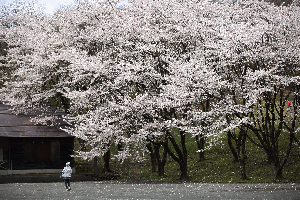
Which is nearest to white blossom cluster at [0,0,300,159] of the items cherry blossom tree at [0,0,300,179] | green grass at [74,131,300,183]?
cherry blossom tree at [0,0,300,179]

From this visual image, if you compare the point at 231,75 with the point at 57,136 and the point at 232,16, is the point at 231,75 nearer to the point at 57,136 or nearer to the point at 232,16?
the point at 232,16

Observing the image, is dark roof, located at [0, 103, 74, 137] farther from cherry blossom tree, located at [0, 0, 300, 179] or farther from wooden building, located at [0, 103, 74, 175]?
cherry blossom tree, located at [0, 0, 300, 179]

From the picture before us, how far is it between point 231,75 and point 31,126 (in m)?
15.7

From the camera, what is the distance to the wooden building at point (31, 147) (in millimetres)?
26484

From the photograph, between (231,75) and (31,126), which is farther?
(31,126)

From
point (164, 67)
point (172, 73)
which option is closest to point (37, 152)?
point (164, 67)

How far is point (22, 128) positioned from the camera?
26.9m

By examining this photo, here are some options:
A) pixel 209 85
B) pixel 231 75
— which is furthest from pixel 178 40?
pixel 209 85

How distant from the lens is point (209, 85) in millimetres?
17500

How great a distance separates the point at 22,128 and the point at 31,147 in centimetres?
185

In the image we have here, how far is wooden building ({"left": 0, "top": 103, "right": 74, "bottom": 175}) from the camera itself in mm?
26484

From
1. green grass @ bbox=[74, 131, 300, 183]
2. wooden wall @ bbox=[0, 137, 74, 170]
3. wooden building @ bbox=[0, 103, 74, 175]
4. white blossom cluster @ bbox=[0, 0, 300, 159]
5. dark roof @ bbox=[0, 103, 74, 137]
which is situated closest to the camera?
white blossom cluster @ bbox=[0, 0, 300, 159]

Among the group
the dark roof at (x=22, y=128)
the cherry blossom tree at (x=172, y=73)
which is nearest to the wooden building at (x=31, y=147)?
the dark roof at (x=22, y=128)

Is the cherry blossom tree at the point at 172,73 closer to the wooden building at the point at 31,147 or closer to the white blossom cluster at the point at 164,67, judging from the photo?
the white blossom cluster at the point at 164,67
